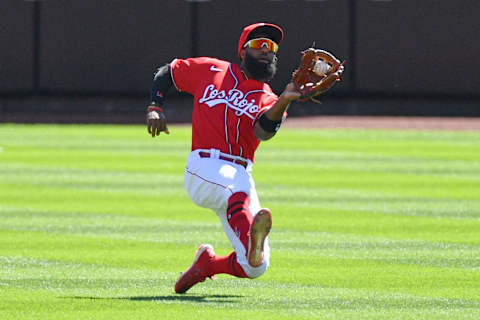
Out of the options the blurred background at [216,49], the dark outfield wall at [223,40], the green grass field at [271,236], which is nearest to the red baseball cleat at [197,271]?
the green grass field at [271,236]

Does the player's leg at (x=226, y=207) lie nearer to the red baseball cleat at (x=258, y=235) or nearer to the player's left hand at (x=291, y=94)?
the red baseball cleat at (x=258, y=235)

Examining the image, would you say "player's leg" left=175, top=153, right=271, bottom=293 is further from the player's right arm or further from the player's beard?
the player's beard

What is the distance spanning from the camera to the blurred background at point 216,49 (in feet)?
97.6

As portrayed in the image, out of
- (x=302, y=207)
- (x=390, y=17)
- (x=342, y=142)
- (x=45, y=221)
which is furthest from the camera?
(x=390, y=17)

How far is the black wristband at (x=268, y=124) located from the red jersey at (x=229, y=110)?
0.15 metres

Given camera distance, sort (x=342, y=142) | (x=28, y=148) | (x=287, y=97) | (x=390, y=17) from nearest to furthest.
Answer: (x=287, y=97) → (x=28, y=148) → (x=342, y=142) → (x=390, y=17)

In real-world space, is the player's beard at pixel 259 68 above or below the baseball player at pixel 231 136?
above

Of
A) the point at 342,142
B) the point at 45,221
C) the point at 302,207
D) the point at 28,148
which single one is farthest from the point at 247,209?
the point at 342,142

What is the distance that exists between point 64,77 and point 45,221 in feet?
62.2

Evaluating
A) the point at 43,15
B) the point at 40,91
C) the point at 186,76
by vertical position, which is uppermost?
the point at 186,76

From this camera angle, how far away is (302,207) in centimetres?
1364

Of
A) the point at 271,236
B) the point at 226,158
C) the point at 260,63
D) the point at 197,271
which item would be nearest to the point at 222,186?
the point at 226,158

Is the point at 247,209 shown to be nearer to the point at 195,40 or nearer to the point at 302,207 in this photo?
the point at 302,207

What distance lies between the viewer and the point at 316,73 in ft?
26.2
